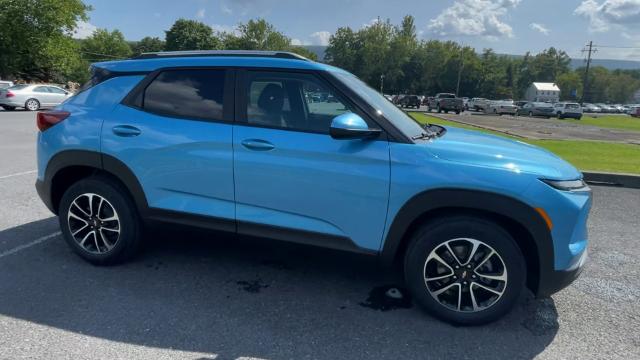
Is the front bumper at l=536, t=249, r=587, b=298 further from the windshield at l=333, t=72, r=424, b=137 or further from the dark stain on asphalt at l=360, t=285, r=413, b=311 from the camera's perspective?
the windshield at l=333, t=72, r=424, b=137

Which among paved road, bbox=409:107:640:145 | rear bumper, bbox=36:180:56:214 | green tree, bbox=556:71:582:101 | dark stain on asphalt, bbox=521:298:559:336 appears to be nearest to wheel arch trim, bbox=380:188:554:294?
dark stain on asphalt, bbox=521:298:559:336

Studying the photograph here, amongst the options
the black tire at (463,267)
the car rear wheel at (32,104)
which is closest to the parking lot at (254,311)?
the black tire at (463,267)

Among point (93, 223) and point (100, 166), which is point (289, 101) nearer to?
point (100, 166)

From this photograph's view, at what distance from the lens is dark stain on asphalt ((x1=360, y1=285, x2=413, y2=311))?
3.40 m

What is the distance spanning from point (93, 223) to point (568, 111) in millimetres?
46189

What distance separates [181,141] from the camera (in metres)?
3.51

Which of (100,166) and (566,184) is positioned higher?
(566,184)

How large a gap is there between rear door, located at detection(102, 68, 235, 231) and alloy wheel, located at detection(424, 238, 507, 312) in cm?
156

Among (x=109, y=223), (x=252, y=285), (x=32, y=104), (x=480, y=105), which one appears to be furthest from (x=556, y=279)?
(x=480, y=105)

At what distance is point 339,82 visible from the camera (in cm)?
338

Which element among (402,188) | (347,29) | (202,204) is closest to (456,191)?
(402,188)

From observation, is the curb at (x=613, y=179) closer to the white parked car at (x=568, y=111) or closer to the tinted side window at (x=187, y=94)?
the tinted side window at (x=187, y=94)

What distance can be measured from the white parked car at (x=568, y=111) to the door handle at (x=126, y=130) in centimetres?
4603

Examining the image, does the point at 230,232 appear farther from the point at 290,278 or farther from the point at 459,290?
the point at 459,290
